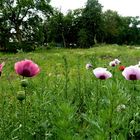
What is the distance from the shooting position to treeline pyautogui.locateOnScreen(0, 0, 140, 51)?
3734 cm

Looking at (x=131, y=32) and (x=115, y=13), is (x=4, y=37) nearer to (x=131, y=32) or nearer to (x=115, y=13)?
(x=115, y=13)

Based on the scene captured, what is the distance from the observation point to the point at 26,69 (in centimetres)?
271

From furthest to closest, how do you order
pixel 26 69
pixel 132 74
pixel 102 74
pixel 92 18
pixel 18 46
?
pixel 92 18 < pixel 18 46 < pixel 102 74 < pixel 132 74 < pixel 26 69

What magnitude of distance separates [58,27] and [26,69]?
164 feet

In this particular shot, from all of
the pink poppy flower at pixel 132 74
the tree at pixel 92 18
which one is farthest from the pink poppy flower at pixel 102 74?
the tree at pixel 92 18

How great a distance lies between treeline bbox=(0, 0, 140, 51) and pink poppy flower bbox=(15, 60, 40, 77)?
3189 centimetres

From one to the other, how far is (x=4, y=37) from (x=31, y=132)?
114 feet

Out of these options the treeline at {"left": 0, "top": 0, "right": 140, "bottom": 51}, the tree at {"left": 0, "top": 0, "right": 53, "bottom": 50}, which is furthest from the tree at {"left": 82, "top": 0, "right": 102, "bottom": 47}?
the tree at {"left": 0, "top": 0, "right": 53, "bottom": 50}

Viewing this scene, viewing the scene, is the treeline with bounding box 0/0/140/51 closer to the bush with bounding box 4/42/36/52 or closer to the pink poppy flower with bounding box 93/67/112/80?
the bush with bounding box 4/42/36/52

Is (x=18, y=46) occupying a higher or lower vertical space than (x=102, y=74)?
lower

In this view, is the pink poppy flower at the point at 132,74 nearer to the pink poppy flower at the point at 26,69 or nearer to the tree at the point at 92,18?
the pink poppy flower at the point at 26,69

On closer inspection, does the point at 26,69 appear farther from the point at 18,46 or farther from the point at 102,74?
the point at 18,46

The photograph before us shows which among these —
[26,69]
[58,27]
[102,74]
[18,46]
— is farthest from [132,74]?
[58,27]

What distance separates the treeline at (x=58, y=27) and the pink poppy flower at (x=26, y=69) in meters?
31.9
